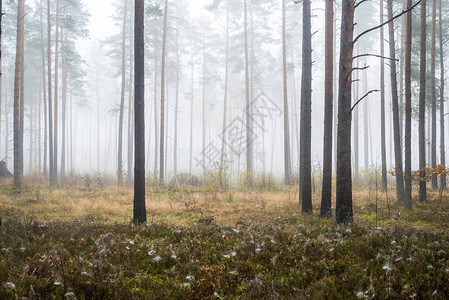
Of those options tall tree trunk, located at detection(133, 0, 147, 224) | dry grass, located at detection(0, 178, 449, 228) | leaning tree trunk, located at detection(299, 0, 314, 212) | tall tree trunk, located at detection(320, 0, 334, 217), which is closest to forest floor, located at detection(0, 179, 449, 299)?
tall tree trunk, located at detection(133, 0, 147, 224)

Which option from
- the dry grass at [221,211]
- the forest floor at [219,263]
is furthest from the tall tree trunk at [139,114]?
the forest floor at [219,263]

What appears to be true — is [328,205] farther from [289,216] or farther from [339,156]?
[339,156]

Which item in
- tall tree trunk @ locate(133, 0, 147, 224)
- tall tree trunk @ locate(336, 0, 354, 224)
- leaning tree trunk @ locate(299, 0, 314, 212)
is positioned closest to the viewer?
tall tree trunk @ locate(336, 0, 354, 224)

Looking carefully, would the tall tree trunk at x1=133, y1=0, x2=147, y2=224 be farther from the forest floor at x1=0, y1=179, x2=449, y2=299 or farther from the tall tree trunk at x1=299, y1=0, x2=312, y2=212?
the tall tree trunk at x1=299, y1=0, x2=312, y2=212

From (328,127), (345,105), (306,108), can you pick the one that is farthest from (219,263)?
(306,108)

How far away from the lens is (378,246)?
467 cm

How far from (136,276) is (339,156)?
5.18m

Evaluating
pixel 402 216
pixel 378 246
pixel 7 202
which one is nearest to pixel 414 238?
pixel 378 246

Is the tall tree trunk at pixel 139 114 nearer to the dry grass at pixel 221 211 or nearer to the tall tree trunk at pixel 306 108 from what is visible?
the dry grass at pixel 221 211

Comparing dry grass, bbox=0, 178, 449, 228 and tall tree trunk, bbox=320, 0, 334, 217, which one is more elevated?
tall tree trunk, bbox=320, 0, 334, 217

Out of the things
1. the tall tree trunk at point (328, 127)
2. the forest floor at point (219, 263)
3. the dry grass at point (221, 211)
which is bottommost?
the dry grass at point (221, 211)

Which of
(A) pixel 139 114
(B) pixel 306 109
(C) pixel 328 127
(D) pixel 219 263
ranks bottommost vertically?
(D) pixel 219 263

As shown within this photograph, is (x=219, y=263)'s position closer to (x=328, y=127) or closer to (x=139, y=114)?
(x=139, y=114)

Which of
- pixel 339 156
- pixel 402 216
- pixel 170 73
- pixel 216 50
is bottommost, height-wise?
pixel 402 216
